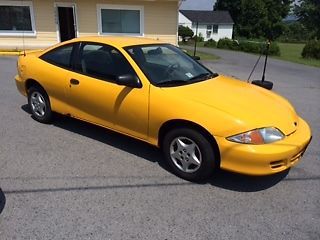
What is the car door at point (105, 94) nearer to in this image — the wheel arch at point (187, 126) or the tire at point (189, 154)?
the wheel arch at point (187, 126)

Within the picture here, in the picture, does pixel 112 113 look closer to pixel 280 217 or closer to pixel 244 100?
pixel 244 100

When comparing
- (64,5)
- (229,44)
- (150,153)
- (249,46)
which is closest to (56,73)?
(150,153)

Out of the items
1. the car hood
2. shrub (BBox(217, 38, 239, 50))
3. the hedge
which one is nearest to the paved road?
the car hood

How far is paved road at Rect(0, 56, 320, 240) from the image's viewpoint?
291cm

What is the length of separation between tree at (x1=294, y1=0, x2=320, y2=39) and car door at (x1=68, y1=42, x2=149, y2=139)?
6659 centimetres

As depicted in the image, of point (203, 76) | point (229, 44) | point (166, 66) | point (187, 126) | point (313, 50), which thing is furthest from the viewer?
point (229, 44)

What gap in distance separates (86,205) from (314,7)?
71.7 meters

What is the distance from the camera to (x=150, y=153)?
4453mm

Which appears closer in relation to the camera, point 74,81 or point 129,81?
point 129,81

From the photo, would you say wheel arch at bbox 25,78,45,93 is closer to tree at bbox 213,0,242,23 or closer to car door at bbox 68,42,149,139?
car door at bbox 68,42,149,139

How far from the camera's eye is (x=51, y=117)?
5.30 meters

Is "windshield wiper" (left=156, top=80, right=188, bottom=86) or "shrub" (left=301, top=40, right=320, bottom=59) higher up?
"windshield wiper" (left=156, top=80, right=188, bottom=86)

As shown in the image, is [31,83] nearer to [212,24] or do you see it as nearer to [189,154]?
[189,154]

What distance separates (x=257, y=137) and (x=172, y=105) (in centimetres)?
101
